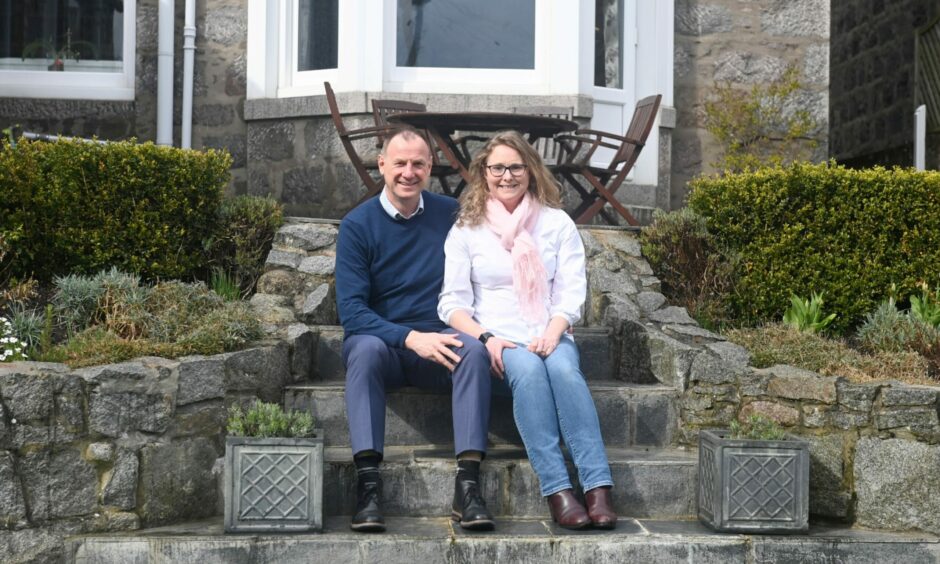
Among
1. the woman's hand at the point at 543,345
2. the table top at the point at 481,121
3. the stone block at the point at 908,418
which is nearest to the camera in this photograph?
the woman's hand at the point at 543,345

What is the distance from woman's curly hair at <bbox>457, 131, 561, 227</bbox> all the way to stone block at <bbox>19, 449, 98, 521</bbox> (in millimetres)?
1667

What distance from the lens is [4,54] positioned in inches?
325

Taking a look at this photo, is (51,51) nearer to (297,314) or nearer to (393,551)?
(297,314)

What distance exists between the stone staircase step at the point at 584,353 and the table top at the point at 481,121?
145cm

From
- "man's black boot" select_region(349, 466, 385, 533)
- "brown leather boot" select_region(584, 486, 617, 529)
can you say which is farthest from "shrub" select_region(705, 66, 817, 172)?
"man's black boot" select_region(349, 466, 385, 533)

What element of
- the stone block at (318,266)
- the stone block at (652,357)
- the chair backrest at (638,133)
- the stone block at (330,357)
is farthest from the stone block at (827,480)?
the chair backrest at (638,133)

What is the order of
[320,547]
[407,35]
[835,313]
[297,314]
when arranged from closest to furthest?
[320,547], [297,314], [835,313], [407,35]

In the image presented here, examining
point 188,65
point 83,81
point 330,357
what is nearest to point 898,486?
point 330,357

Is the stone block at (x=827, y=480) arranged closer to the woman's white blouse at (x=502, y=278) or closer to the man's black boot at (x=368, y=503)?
the woman's white blouse at (x=502, y=278)

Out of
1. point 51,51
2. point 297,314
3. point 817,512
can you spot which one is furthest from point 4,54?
point 817,512

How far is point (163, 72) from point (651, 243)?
3.90 m

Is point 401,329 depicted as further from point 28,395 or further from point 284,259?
point 284,259

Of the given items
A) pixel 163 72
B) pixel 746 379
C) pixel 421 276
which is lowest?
pixel 746 379

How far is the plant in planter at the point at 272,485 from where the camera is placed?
375cm
